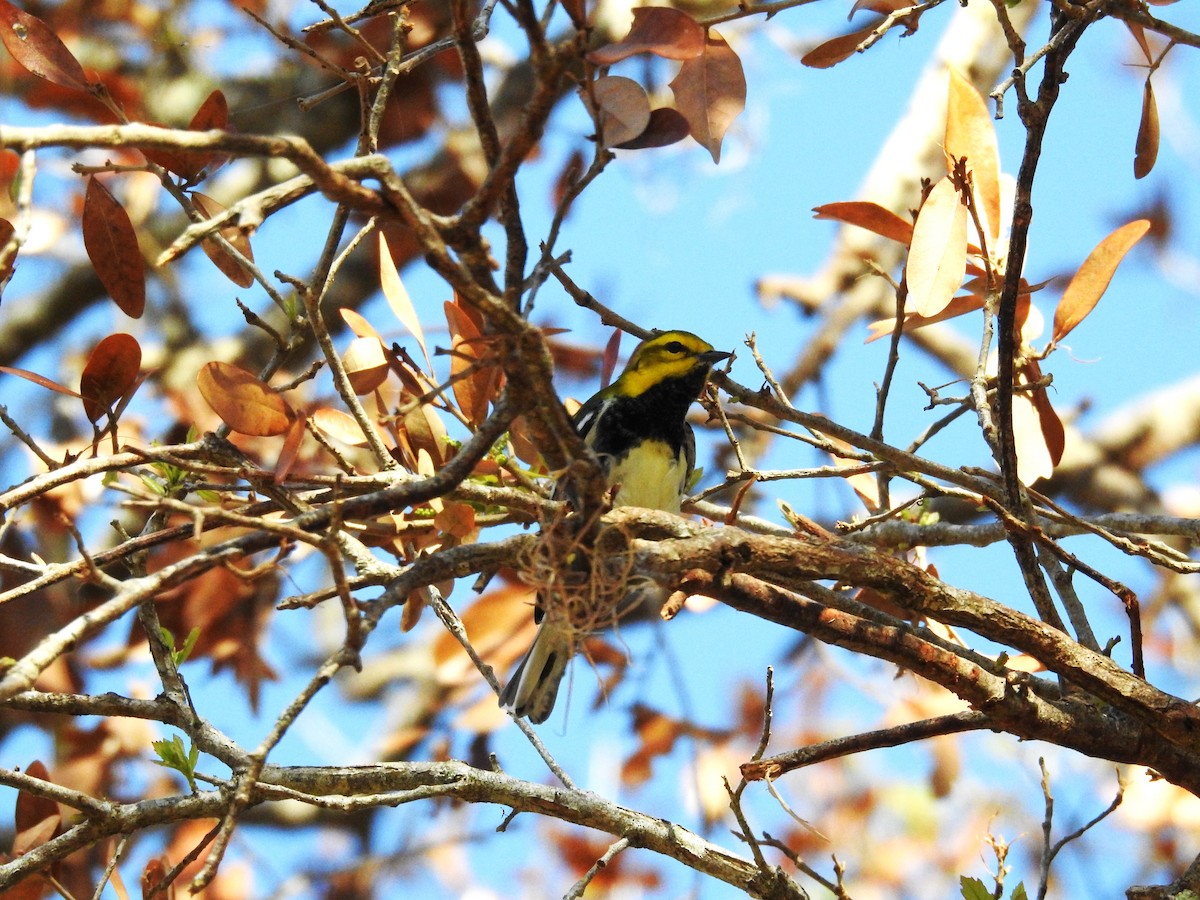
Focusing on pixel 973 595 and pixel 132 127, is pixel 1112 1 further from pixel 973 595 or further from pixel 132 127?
pixel 132 127

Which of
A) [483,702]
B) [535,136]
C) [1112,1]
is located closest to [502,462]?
[535,136]

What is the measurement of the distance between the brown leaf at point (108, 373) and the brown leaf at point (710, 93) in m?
A: 1.19

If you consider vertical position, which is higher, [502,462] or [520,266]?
[502,462]

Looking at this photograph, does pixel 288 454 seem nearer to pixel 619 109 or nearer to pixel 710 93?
pixel 619 109

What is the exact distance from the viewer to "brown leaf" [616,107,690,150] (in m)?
2.04

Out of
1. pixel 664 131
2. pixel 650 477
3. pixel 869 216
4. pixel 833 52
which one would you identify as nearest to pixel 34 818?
pixel 650 477

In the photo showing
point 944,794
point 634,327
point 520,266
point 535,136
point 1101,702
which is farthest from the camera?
point 944,794

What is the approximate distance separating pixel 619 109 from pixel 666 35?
0.62 feet

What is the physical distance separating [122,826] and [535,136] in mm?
1687

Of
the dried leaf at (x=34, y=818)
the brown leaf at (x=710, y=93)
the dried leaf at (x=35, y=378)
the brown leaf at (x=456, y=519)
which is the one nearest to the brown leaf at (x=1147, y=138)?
the brown leaf at (x=710, y=93)

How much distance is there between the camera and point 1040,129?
2365 mm

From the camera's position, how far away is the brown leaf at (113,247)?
8.51ft

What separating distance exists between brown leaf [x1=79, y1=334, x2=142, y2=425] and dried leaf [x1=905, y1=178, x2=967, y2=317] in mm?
1641

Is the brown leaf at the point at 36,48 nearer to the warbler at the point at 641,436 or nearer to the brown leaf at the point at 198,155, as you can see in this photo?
the brown leaf at the point at 198,155
